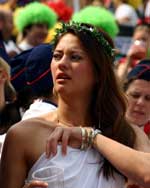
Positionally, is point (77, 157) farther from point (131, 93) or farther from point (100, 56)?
point (131, 93)

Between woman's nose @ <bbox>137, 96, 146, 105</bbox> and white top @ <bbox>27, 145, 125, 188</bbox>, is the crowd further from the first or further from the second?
woman's nose @ <bbox>137, 96, 146, 105</bbox>

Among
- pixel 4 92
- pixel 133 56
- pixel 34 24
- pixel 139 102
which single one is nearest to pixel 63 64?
pixel 4 92

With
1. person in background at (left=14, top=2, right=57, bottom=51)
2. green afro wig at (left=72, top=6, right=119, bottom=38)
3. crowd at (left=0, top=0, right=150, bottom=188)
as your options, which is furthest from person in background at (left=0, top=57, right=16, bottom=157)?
person in background at (left=14, top=2, right=57, bottom=51)

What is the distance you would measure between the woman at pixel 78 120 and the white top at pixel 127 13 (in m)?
7.22

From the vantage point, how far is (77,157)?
12.1ft

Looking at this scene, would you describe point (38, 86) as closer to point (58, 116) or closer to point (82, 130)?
point (58, 116)

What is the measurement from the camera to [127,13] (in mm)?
11320

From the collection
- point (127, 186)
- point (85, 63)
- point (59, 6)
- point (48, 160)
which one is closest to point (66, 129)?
point (48, 160)

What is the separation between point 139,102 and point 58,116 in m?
1.93

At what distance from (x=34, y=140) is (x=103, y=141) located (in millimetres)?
335

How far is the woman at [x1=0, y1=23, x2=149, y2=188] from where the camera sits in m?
3.66

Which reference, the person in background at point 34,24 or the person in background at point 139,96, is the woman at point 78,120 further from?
the person in background at point 34,24

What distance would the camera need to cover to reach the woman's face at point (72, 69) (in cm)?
381

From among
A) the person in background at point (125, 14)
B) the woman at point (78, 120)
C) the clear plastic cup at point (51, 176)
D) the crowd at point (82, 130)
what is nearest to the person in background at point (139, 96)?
the crowd at point (82, 130)
